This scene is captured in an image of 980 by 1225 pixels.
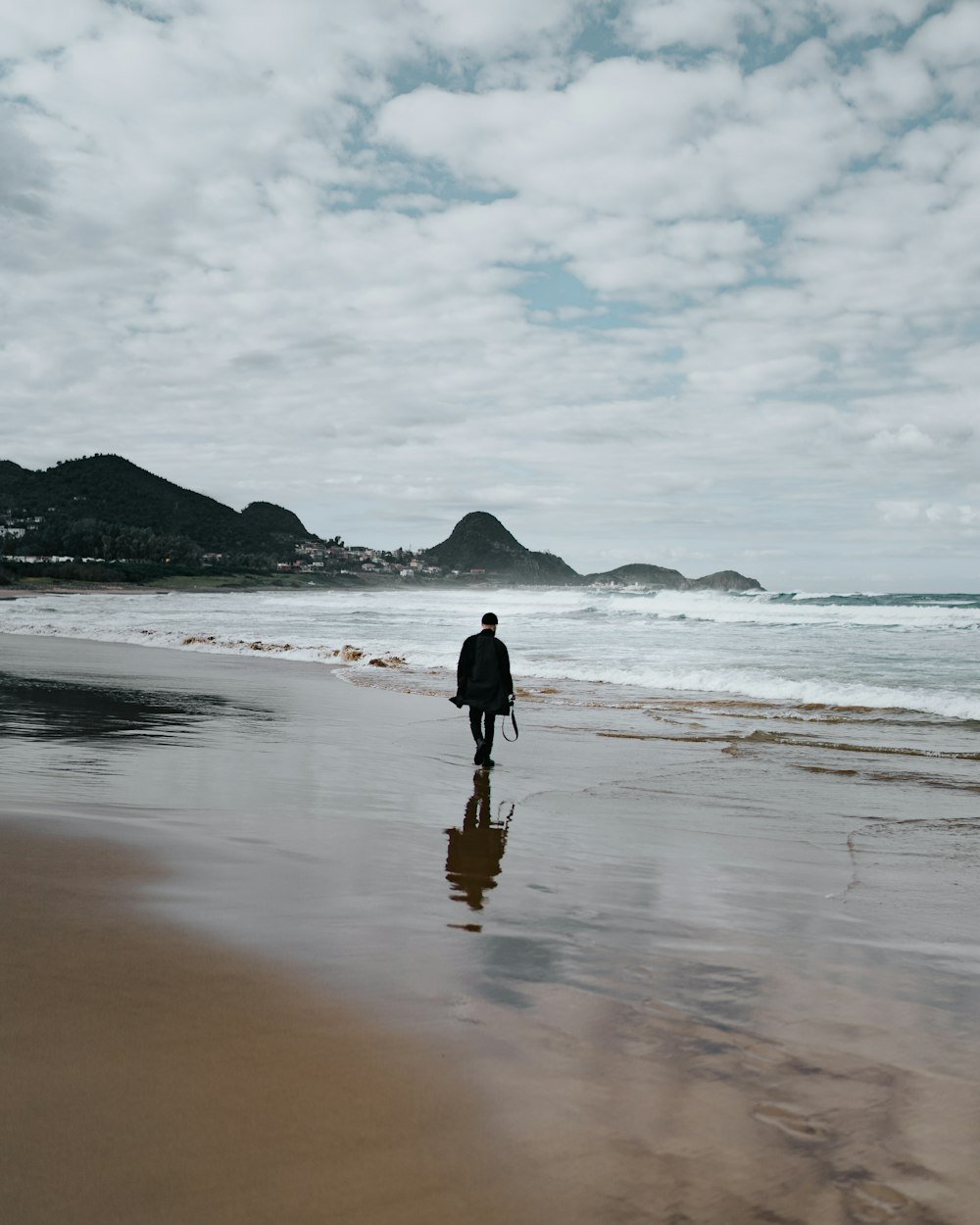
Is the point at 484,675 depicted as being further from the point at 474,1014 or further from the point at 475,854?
the point at 474,1014

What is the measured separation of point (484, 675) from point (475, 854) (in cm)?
478

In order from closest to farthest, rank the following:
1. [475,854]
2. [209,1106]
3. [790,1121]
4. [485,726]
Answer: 1. [209,1106]
2. [790,1121]
3. [475,854]
4. [485,726]

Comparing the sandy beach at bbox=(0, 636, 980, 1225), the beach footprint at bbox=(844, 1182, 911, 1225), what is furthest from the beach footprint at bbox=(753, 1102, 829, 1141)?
the beach footprint at bbox=(844, 1182, 911, 1225)

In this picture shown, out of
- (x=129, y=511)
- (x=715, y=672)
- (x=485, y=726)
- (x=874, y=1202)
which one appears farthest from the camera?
(x=129, y=511)

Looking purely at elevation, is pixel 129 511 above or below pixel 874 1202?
above

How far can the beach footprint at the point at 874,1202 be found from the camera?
2270 mm

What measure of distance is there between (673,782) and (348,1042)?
672cm

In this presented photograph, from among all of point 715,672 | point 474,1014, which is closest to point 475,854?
point 474,1014

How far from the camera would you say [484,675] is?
1072 cm

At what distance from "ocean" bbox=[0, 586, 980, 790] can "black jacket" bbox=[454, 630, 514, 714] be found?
309cm

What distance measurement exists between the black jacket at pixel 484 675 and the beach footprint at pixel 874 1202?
8.07m

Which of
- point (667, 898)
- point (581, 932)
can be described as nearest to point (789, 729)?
point (667, 898)

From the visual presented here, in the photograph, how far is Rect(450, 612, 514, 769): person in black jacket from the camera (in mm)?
10453

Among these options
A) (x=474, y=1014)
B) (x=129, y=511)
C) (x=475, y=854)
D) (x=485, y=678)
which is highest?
(x=129, y=511)
